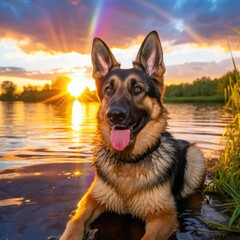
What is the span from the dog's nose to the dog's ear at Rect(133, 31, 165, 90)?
48.3 inches

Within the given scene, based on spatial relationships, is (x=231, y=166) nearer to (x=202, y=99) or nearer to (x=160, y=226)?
(x=160, y=226)

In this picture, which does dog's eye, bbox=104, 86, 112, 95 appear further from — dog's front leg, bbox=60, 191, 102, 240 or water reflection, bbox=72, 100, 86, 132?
water reflection, bbox=72, 100, 86, 132

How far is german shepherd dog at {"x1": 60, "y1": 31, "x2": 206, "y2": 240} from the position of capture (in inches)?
189

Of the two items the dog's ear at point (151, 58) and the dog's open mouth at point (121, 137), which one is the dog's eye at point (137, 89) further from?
the dog's open mouth at point (121, 137)

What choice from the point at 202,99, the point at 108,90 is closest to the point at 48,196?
the point at 108,90

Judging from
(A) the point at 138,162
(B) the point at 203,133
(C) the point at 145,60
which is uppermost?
(C) the point at 145,60

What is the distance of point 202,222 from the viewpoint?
5.06 meters

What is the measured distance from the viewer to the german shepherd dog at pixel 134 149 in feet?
15.8

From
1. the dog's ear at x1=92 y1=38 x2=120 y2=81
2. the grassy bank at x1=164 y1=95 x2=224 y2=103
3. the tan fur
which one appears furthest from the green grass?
the grassy bank at x1=164 y1=95 x2=224 y2=103

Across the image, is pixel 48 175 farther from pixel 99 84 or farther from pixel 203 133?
pixel 203 133

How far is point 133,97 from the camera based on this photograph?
5.24m

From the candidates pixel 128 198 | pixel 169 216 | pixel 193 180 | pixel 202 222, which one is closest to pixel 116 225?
pixel 128 198

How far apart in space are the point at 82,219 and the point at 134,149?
137 cm

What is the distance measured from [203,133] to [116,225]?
12289 millimetres
